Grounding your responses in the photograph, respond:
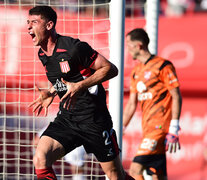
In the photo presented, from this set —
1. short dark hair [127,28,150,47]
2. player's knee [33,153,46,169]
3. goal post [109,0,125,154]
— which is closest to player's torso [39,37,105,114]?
player's knee [33,153,46,169]

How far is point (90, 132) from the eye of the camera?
165 inches

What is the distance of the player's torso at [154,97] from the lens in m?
5.55

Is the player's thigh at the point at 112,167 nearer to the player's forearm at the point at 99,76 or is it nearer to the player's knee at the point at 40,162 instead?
the player's knee at the point at 40,162

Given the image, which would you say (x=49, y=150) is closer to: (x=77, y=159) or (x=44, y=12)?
(x=44, y=12)

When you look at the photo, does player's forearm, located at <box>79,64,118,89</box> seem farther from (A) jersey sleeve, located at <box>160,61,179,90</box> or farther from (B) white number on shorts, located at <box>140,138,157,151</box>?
(B) white number on shorts, located at <box>140,138,157,151</box>

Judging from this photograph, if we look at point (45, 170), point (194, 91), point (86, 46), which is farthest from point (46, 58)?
point (194, 91)

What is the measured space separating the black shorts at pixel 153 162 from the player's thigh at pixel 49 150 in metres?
1.71

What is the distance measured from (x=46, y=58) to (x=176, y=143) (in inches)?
86.5

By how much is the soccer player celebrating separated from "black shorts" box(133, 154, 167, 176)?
1232 mm

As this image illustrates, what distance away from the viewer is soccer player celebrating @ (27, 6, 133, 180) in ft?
12.9

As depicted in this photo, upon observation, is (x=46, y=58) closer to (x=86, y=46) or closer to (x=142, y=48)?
(x=86, y=46)

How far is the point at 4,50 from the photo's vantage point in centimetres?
691

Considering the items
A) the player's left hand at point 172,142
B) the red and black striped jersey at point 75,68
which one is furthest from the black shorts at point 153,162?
the red and black striped jersey at point 75,68

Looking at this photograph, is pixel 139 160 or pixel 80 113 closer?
pixel 80 113
